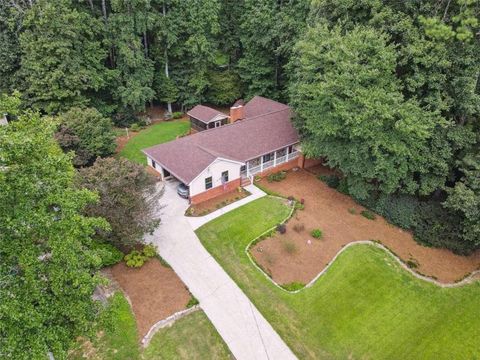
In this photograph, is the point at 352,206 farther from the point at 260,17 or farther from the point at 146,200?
the point at 260,17

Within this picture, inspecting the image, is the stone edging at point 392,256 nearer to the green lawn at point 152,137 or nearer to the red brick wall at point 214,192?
the red brick wall at point 214,192

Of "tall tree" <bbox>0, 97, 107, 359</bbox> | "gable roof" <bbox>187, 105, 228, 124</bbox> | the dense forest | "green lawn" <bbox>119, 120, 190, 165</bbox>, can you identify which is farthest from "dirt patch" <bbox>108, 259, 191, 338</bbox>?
"gable roof" <bbox>187, 105, 228, 124</bbox>

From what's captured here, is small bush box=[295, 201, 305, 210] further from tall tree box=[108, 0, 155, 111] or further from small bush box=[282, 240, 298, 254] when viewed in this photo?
tall tree box=[108, 0, 155, 111]

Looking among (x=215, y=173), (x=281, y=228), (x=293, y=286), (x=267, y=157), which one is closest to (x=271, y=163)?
(x=267, y=157)

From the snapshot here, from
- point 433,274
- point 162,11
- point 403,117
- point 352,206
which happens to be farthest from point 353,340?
point 162,11

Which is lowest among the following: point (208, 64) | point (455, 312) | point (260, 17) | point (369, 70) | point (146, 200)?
point (455, 312)
